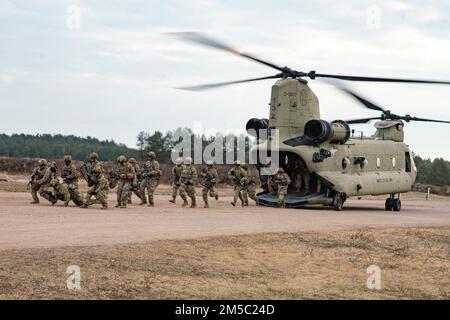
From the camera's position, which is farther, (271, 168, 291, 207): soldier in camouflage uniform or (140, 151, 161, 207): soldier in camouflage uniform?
(271, 168, 291, 207): soldier in camouflage uniform

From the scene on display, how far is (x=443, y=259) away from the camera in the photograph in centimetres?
1761

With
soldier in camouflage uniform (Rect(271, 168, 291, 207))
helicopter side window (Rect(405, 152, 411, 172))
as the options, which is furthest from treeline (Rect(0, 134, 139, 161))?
soldier in camouflage uniform (Rect(271, 168, 291, 207))

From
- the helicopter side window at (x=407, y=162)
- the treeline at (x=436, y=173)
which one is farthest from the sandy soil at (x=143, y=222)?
the treeline at (x=436, y=173)

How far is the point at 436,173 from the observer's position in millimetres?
80750

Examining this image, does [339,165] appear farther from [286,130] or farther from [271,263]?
[271,263]

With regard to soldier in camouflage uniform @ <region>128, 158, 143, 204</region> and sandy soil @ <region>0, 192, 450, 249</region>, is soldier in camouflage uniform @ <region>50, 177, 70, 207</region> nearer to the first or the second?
sandy soil @ <region>0, 192, 450, 249</region>

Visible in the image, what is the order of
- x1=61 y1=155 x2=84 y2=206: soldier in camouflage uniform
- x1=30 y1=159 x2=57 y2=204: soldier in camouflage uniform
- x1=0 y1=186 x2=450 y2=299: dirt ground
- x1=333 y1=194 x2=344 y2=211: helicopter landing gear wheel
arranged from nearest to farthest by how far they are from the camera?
x1=0 y1=186 x2=450 y2=299: dirt ground < x1=61 y1=155 x2=84 y2=206: soldier in camouflage uniform < x1=30 y1=159 x2=57 y2=204: soldier in camouflage uniform < x1=333 y1=194 x2=344 y2=211: helicopter landing gear wheel

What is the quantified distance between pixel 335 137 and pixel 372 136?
20.2ft

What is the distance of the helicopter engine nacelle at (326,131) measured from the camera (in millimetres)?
29400

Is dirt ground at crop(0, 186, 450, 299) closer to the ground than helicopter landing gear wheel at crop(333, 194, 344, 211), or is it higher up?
closer to the ground

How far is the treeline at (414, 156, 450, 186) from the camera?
261ft

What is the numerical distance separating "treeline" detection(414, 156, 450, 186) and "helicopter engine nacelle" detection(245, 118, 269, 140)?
4987 cm
